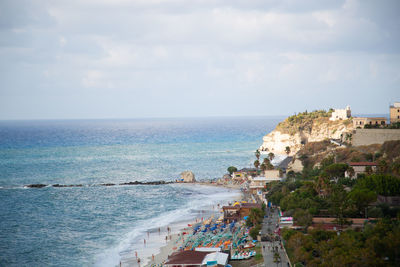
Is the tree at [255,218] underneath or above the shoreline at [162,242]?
above

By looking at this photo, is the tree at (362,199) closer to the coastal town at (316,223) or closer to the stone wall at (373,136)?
the coastal town at (316,223)

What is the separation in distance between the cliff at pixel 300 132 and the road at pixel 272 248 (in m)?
70.5

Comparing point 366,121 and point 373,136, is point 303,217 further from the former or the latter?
point 366,121

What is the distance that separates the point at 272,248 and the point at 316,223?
4992 millimetres

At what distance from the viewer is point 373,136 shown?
62188mm

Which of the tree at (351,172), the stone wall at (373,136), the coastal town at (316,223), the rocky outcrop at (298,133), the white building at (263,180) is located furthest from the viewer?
the rocky outcrop at (298,133)

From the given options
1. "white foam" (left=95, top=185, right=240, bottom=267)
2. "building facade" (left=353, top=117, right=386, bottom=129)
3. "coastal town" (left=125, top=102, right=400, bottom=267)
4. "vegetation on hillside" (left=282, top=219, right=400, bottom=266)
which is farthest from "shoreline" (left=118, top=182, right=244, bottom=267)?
"building facade" (left=353, top=117, right=386, bottom=129)

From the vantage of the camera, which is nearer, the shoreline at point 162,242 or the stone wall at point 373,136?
the shoreline at point 162,242

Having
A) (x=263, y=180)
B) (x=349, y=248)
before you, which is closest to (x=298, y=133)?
(x=263, y=180)

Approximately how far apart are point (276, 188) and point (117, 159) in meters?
73.8

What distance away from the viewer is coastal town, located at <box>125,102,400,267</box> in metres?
26.7

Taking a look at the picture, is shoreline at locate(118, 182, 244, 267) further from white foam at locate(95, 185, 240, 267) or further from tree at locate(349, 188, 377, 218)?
tree at locate(349, 188, 377, 218)

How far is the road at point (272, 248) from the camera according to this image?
30.7 m

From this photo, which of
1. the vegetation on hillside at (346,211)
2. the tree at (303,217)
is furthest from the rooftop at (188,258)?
the tree at (303,217)
